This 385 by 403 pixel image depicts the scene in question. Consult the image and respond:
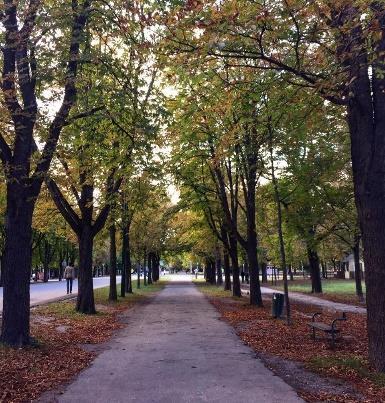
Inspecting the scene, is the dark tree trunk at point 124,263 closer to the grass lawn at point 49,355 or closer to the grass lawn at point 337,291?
the grass lawn at point 337,291

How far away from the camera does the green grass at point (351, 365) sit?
7.49 m

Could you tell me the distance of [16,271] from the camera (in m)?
10.2

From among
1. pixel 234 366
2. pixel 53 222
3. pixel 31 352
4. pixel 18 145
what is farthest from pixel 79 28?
pixel 53 222

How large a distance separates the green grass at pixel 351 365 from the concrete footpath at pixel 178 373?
0.99 metres

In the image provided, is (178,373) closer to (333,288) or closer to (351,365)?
(351,365)

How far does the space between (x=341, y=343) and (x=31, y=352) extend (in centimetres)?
641

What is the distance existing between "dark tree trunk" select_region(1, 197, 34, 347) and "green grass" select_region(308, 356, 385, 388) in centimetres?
562

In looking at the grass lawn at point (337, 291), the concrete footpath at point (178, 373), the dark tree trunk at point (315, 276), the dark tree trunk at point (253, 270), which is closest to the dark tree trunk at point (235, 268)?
the grass lawn at point (337, 291)

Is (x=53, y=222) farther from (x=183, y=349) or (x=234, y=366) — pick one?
(x=234, y=366)

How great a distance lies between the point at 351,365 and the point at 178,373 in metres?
2.84

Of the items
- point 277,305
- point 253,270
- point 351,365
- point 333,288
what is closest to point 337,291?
point 333,288

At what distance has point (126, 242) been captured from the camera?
102ft

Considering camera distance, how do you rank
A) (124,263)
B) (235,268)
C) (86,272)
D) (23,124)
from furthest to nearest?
1. (124,263)
2. (235,268)
3. (86,272)
4. (23,124)

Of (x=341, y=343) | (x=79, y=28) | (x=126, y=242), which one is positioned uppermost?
(x=79, y=28)
